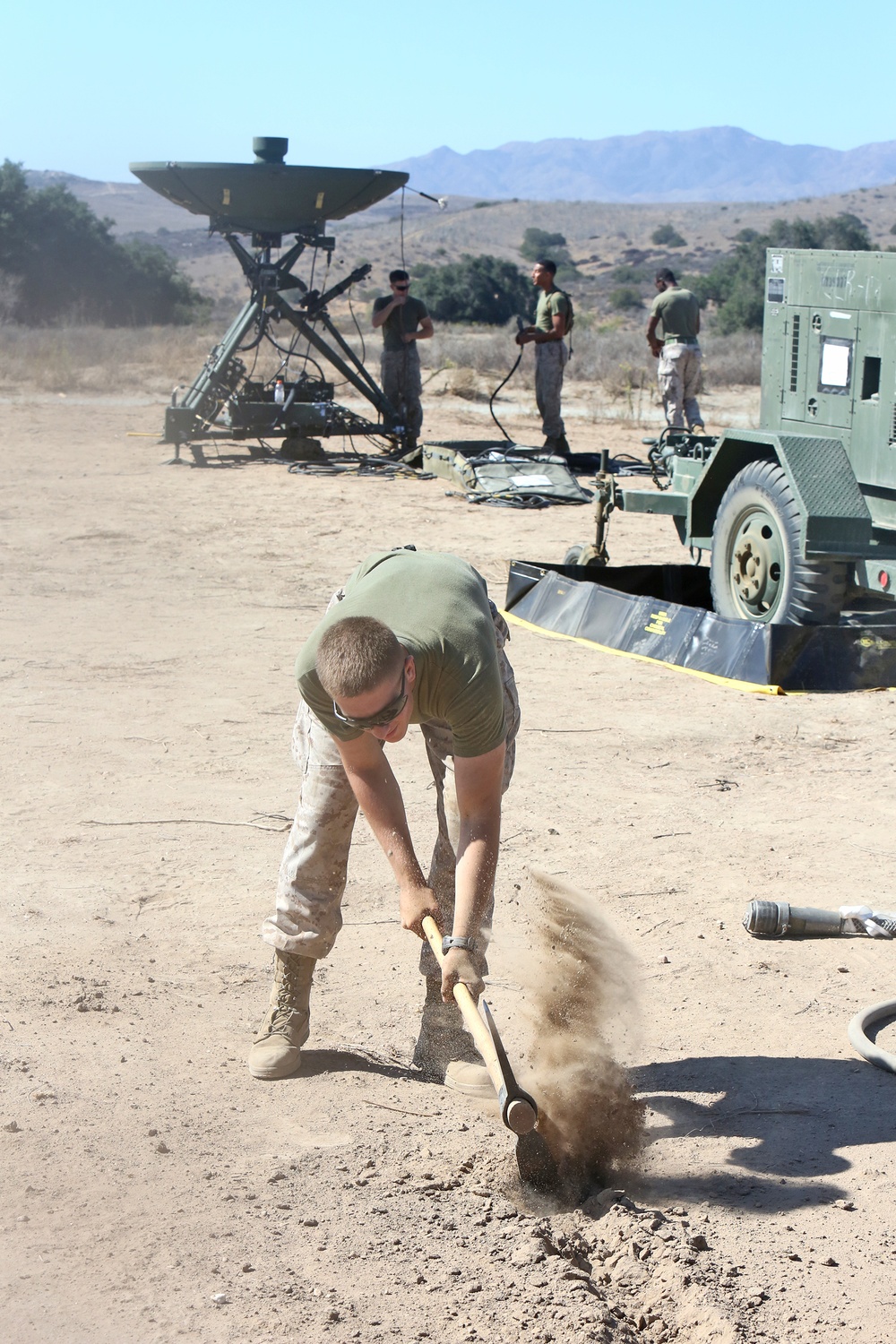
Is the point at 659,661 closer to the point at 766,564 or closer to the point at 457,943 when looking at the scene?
the point at 766,564

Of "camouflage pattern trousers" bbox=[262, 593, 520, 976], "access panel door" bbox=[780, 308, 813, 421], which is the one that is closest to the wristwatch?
"camouflage pattern trousers" bbox=[262, 593, 520, 976]

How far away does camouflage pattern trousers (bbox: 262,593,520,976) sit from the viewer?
3.47 metres

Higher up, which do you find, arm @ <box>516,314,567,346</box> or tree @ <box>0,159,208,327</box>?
tree @ <box>0,159,208,327</box>

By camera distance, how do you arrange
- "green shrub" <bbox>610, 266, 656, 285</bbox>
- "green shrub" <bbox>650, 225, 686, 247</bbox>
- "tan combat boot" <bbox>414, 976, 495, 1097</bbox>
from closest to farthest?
"tan combat boot" <bbox>414, 976, 495, 1097</bbox> < "green shrub" <bbox>610, 266, 656, 285</bbox> < "green shrub" <bbox>650, 225, 686, 247</bbox>

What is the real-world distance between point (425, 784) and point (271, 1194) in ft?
9.02

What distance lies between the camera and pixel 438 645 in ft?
9.39

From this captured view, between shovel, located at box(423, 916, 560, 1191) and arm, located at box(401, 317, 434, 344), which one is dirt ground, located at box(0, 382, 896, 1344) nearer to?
shovel, located at box(423, 916, 560, 1191)

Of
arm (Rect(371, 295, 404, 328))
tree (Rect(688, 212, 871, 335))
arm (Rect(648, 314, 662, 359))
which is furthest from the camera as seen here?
tree (Rect(688, 212, 871, 335))

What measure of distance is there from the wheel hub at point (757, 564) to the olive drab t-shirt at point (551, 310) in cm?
702

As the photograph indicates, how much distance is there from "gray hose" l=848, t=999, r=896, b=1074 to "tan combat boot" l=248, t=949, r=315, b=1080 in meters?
1.43

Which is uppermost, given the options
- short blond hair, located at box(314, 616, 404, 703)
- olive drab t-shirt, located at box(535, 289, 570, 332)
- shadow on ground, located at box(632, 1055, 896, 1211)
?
olive drab t-shirt, located at box(535, 289, 570, 332)

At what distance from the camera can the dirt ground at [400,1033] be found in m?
2.74

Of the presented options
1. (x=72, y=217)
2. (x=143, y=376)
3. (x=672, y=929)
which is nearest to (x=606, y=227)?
(x=72, y=217)

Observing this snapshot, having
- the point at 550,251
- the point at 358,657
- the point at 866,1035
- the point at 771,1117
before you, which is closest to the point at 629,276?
the point at 550,251
